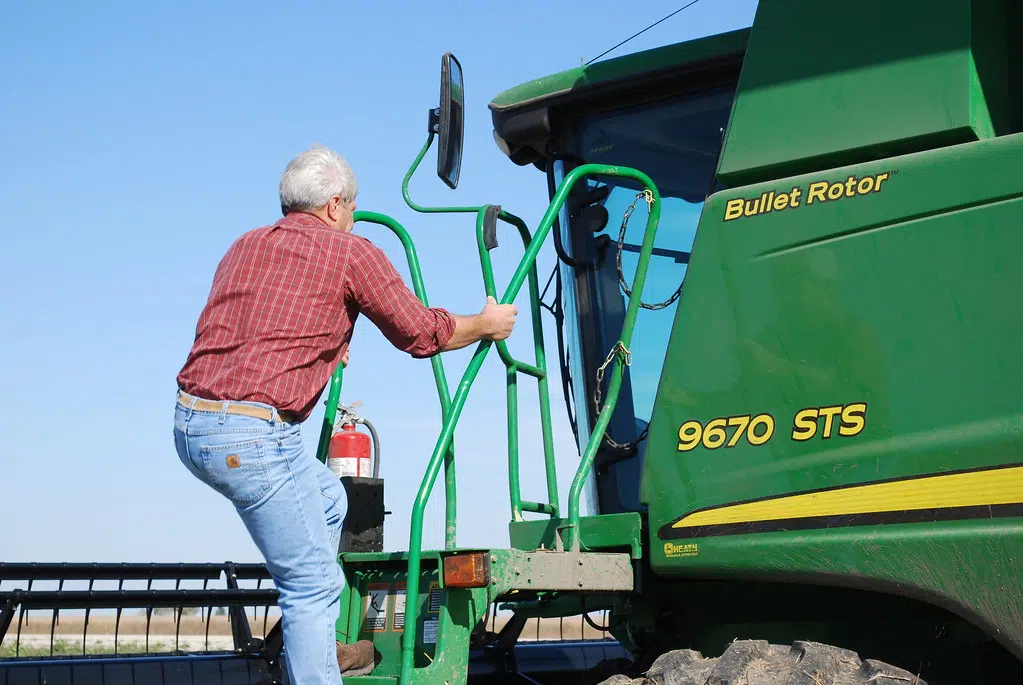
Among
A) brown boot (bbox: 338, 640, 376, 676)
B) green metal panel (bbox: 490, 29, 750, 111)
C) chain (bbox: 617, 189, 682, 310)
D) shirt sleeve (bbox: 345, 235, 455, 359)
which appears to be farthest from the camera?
green metal panel (bbox: 490, 29, 750, 111)

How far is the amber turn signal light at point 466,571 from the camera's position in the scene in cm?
316

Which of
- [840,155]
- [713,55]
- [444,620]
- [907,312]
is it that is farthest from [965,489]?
[713,55]

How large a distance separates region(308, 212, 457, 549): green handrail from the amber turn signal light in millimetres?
490

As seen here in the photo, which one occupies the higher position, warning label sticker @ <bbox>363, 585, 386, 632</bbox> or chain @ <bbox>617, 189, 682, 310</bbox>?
chain @ <bbox>617, 189, 682, 310</bbox>

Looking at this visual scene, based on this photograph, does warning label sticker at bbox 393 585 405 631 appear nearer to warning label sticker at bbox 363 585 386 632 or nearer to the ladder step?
warning label sticker at bbox 363 585 386 632

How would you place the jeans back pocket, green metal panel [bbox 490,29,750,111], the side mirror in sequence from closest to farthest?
1. the jeans back pocket
2. the side mirror
3. green metal panel [bbox 490,29,750,111]

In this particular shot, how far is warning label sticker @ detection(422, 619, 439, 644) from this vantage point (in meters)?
3.55

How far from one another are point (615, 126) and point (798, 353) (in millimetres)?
1760

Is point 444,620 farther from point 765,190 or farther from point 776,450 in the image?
point 765,190

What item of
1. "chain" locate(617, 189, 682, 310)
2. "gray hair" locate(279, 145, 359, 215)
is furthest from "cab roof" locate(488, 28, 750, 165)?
"gray hair" locate(279, 145, 359, 215)

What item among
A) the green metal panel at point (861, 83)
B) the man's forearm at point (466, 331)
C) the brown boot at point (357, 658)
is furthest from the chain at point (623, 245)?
the brown boot at point (357, 658)

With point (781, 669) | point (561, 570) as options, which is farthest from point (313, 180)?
point (781, 669)

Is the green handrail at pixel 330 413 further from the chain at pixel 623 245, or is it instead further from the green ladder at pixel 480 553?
the chain at pixel 623 245

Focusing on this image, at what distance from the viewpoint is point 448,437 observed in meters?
3.44
